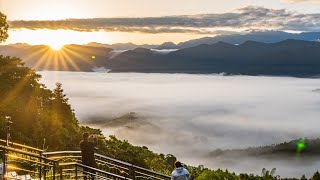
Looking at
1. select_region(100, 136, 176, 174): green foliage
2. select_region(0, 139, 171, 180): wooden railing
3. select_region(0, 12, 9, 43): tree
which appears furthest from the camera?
select_region(100, 136, 176, 174): green foliage

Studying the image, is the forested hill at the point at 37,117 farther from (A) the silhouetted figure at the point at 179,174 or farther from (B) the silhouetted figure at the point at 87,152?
(A) the silhouetted figure at the point at 179,174

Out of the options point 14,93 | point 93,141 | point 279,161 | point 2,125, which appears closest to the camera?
point 93,141

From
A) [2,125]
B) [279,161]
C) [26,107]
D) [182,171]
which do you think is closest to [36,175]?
[182,171]

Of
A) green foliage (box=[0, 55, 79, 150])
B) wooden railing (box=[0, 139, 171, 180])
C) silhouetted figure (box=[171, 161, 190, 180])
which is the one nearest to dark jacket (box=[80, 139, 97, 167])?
wooden railing (box=[0, 139, 171, 180])

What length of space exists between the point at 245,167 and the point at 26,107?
161m

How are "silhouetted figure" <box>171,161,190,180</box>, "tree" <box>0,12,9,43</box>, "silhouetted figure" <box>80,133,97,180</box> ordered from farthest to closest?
"tree" <box>0,12,9,43</box> → "silhouetted figure" <box>80,133,97,180</box> → "silhouetted figure" <box>171,161,190,180</box>

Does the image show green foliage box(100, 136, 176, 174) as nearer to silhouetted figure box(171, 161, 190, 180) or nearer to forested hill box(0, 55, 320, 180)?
forested hill box(0, 55, 320, 180)

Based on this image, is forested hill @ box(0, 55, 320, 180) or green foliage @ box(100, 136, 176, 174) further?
green foliage @ box(100, 136, 176, 174)

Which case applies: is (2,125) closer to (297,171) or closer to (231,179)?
(231,179)

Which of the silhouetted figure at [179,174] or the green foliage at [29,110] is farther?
the green foliage at [29,110]

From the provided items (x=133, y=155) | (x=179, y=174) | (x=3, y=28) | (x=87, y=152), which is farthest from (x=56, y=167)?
(x=133, y=155)

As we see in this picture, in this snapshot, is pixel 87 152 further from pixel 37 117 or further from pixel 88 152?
pixel 37 117

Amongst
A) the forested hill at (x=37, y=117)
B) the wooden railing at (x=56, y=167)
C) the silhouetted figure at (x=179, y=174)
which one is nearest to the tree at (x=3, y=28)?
the forested hill at (x=37, y=117)

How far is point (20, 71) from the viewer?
152 feet
